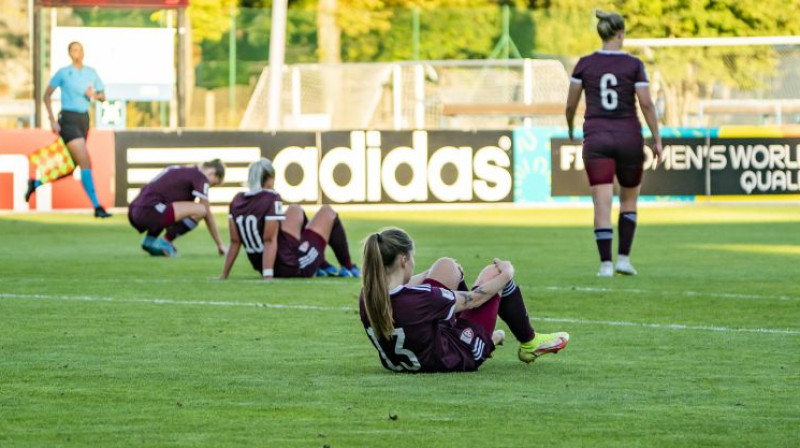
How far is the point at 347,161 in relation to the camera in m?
26.8

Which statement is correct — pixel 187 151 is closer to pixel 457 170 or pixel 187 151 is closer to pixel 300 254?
pixel 457 170

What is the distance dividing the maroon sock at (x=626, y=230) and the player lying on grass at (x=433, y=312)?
19.1ft

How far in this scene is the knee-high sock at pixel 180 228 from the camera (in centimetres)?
1814

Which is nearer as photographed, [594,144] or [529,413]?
[529,413]

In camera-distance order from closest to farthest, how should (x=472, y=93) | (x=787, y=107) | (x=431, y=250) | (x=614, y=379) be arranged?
(x=614, y=379) → (x=431, y=250) → (x=787, y=107) → (x=472, y=93)

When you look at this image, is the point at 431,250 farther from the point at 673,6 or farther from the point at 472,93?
the point at 673,6

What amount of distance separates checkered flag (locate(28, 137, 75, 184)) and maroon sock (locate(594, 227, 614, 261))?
12065 millimetres

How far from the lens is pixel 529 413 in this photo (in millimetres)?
7418

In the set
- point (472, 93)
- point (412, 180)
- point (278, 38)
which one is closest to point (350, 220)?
point (412, 180)

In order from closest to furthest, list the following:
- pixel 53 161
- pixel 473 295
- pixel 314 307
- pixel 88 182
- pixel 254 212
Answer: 1. pixel 473 295
2. pixel 314 307
3. pixel 254 212
4. pixel 88 182
5. pixel 53 161

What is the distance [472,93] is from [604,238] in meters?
25.8

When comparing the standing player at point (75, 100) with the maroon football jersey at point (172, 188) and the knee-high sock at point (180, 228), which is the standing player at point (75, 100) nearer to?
the knee-high sock at point (180, 228)

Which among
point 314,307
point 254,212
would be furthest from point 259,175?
point 314,307

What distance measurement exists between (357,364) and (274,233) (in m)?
5.48
